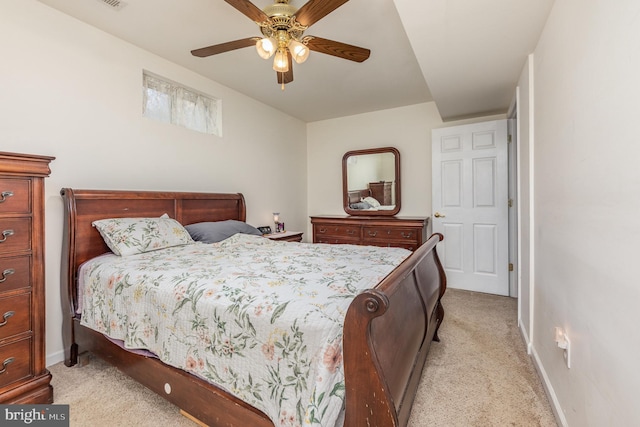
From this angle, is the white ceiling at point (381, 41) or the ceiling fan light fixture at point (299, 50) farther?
the ceiling fan light fixture at point (299, 50)

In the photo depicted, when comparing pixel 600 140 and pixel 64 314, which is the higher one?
pixel 600 140

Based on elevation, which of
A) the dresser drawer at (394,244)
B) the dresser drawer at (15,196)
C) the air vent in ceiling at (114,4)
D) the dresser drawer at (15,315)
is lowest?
the dresser drawer at (15,315)

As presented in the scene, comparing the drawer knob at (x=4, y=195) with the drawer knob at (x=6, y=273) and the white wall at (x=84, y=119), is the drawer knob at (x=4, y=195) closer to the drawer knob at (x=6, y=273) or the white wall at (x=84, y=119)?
the drawer knob at (x=6, y=273)

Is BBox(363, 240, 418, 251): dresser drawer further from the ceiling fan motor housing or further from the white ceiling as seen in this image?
the ceiling fan motor housing

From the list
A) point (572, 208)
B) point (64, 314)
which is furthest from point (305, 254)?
point (64, 314)

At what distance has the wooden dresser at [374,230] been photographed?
370 cm

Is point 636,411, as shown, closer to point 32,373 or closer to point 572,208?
point 572,208

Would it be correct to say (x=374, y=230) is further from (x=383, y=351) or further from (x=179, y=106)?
(x=383, y=351)

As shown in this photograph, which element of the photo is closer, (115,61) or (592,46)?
(592,46)

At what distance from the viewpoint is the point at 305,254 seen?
2084 millimetres

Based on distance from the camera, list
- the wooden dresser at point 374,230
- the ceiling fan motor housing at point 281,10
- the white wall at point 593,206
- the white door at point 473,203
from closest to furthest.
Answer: the white wall at point 593,206
the ceiling fan motor housing at point 281,10
the white door at point 473,203
the wooden dresser at point 374,230

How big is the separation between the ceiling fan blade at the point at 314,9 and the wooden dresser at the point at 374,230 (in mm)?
2619

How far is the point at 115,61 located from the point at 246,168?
1659 millimetres

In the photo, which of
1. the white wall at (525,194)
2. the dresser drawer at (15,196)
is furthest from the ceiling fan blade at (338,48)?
the dresser drawer at (15,196)
